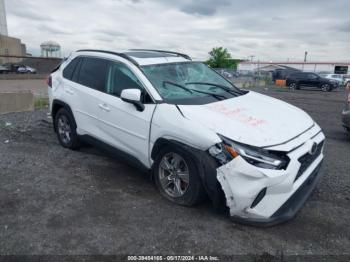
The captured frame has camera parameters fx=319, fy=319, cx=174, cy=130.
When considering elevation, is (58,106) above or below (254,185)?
above

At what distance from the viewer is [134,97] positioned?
3729mm

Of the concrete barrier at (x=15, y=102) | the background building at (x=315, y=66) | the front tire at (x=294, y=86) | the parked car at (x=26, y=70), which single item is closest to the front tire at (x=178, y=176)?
the concrete barrier at (x=15, y=102)

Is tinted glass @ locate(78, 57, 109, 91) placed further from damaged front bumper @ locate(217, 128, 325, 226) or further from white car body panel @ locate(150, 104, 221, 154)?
damaged front bumper @ locate(217, 128, 325, 226)

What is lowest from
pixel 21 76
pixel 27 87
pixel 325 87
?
pixel 27 87

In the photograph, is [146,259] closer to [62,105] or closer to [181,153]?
[181,153]

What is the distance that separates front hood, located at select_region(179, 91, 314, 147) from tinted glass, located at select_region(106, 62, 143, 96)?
901 millimetres

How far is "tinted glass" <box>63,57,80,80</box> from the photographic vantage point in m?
5.39

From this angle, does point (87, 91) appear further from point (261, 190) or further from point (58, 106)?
point (261, 190)

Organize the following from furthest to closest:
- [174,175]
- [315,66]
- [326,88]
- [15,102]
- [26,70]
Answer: [315,66] → [26,70] → [326,88] → [15,102] → [174,175]

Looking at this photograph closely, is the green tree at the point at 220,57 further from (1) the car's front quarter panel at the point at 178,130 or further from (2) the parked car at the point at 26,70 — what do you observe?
(1) the car's front quarter panel at the point at 178,130

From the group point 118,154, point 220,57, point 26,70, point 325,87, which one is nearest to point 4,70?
point 26,70

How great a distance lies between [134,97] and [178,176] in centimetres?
105

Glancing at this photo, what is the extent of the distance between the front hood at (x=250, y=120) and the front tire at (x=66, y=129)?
98.3 inches

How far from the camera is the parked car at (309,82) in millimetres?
27000
